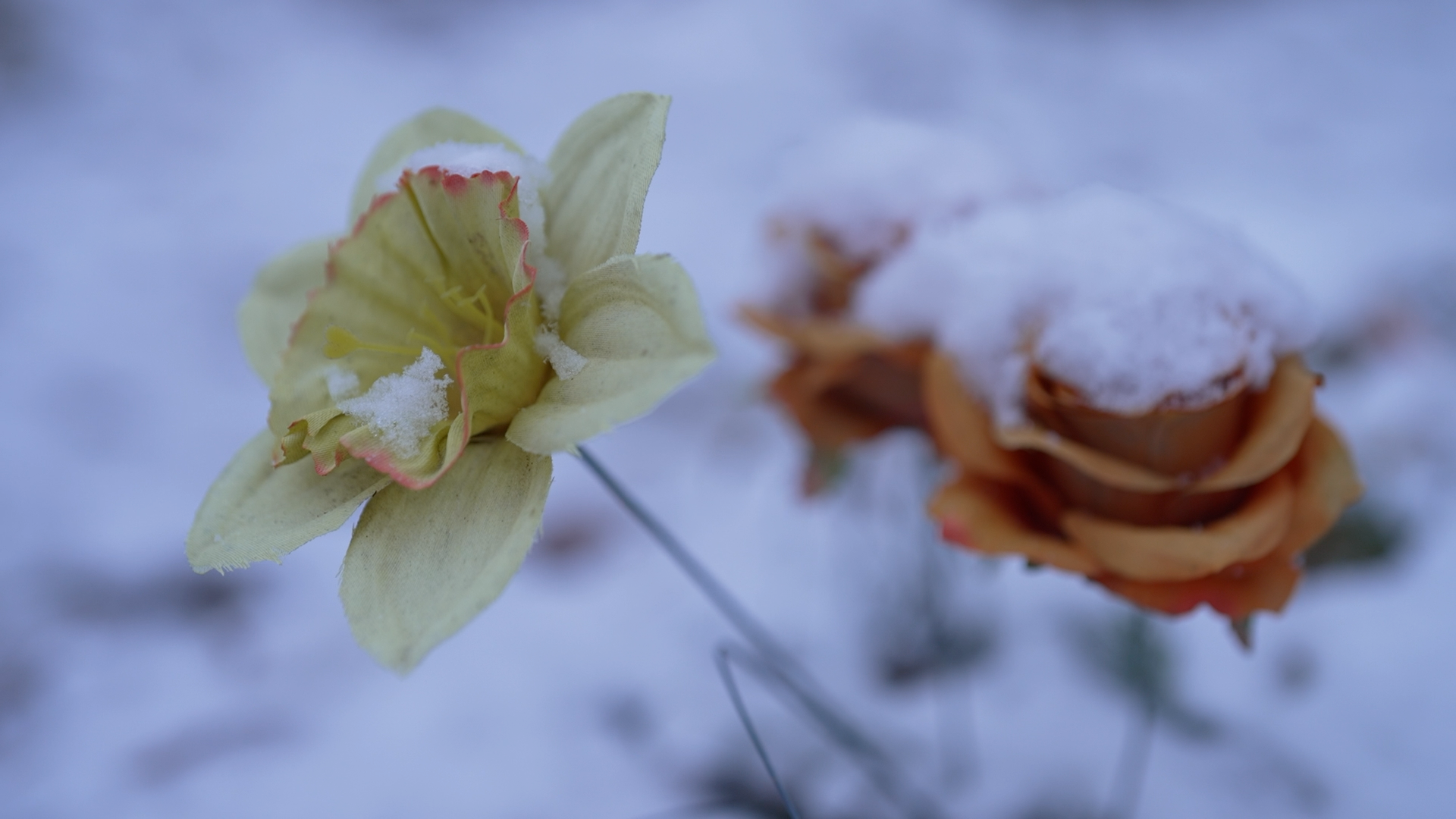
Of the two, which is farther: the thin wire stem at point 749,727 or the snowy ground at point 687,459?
the snowy ground at point 687,459

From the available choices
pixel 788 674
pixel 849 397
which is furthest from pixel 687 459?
pixel 849 397

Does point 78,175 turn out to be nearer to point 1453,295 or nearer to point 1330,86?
point 1453,295

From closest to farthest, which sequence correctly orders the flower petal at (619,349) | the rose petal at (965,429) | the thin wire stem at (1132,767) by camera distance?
the flower petal at (619,349) < the rose petal at (965,429) < the thin wire stem at (1132,767)

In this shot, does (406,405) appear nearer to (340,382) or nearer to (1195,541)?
(340,382)

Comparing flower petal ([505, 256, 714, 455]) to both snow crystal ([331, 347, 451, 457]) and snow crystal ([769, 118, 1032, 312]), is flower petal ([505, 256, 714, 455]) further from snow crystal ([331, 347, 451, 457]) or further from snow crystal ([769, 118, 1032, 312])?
snow crystal ([769, 118, 1032, 312])

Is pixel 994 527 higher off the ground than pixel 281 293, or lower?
A: lower

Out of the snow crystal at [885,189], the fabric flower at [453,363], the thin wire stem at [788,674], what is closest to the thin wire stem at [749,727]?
the thin wire stem at [788,674]

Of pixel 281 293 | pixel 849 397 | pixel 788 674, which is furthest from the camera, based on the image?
pixel 788 674

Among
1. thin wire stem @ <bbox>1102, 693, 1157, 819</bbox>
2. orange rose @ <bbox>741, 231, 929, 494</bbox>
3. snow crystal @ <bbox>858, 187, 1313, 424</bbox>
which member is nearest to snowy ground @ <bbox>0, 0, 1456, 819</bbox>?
thin wire stem @ <bbox>1102, 693, 1157, 819</bbox>

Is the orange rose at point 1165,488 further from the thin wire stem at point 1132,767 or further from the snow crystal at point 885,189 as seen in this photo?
the thin wire stem at point 1132,767
